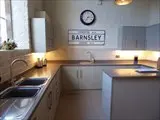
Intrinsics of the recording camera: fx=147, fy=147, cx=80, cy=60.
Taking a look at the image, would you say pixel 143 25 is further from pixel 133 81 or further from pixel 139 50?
pixel 133 81

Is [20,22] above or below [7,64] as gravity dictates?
above

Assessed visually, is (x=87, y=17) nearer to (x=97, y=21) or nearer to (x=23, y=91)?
(x=97, y=21)

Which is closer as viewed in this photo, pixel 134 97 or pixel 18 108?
pixel 18 108

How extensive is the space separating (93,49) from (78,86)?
4.39 feet

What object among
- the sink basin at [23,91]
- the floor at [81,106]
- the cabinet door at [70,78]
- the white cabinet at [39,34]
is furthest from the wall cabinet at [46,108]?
the cabinet door at [70,78]

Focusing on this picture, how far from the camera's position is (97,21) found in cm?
482

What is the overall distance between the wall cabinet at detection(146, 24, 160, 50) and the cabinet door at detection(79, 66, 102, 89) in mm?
1678

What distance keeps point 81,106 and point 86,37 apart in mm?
2311

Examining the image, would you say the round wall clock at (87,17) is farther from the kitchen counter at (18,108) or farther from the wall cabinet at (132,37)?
the kitchen counter at (18,108)

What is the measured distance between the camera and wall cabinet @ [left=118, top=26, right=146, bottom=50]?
4613 millimetres

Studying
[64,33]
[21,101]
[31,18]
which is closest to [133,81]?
[21,101]

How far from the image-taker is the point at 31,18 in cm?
336

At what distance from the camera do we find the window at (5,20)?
2.99 m

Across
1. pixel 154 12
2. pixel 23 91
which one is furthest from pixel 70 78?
pixel 154 12
